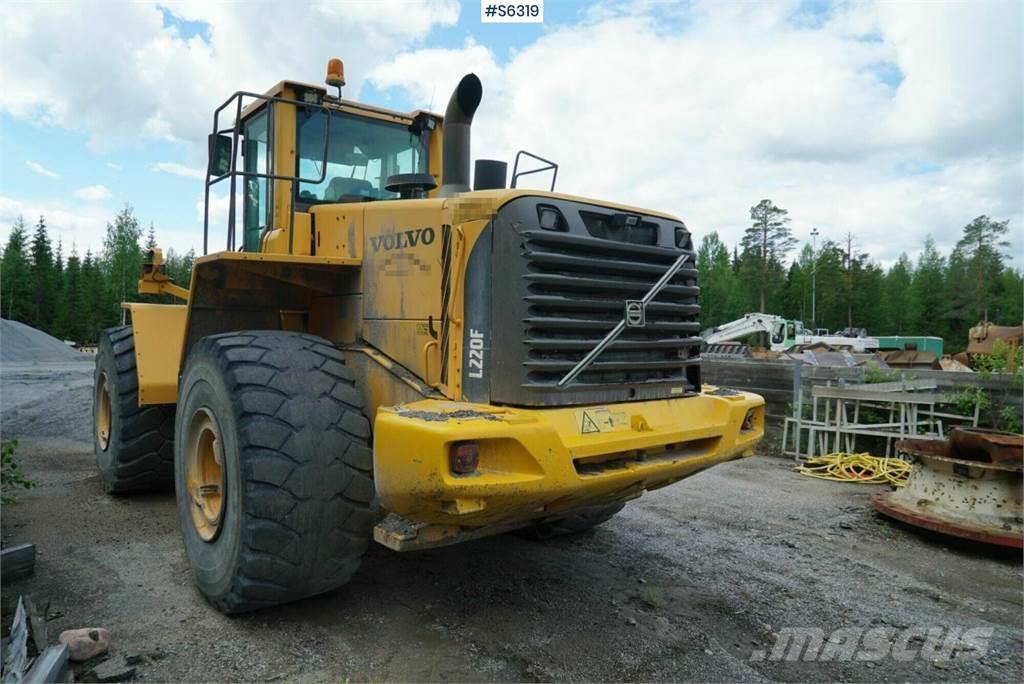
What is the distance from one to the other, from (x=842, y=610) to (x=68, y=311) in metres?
49.9

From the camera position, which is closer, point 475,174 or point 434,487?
point 434,487

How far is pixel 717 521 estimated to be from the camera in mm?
5723

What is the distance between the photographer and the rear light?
2.73m

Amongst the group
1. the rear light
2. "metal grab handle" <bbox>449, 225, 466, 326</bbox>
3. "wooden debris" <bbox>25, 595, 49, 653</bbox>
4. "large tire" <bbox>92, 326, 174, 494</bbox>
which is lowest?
"wooden debris" <bbox>25, 595, 49, 653</bbox>

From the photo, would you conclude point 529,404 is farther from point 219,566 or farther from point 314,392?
point 219,566

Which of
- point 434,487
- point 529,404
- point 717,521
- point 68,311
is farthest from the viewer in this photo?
point 68,311

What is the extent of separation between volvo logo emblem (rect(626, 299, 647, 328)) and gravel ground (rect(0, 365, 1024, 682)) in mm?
1548

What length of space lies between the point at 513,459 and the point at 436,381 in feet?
2.44

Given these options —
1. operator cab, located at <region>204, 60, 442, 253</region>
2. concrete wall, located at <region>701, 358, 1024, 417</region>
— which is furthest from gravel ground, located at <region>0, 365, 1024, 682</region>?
concrete wall, located at <region>701, 358, 1024, 417</region>

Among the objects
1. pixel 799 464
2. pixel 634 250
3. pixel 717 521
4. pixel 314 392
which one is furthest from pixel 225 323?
pixel 799 464

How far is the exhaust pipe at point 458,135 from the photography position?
12.4 ft

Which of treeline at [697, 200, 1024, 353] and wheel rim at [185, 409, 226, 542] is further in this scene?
treeline at [697, 200, 1024, 353]

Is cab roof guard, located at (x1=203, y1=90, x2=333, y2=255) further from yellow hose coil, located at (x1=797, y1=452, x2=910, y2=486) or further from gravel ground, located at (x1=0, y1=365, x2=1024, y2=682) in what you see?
yellow hose coil, located at (x1=797, y1=452, x2=910, y2=486)

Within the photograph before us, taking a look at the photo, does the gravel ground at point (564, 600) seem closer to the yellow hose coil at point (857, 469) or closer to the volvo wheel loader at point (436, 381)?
the volvo wheel loader at point (436, 381)
